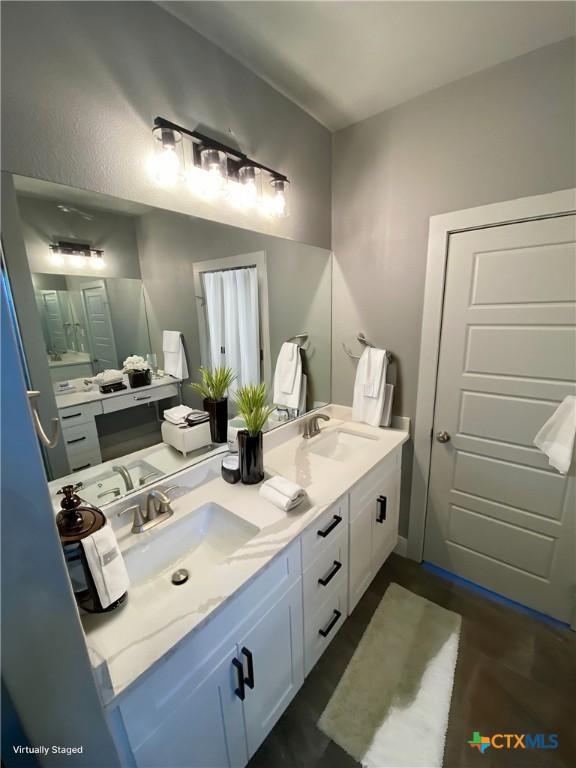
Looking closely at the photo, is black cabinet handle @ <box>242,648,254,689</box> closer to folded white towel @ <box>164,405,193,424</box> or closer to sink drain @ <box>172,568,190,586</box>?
sink drain @ <box>172,568,190,586</box>

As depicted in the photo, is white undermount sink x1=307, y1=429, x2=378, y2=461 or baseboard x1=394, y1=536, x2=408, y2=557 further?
baseboard x1=394, y1=536, x2=408, y2=557

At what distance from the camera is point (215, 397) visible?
4.52 feet

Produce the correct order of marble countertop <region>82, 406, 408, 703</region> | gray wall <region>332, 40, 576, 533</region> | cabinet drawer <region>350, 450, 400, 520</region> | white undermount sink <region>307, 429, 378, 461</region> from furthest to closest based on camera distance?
white undermount sink <region>307, 429, 378, 461</region> < cabinet drawer <region>350, 450, 400, 520</region> < gray wall <region>332, 40, 576, 533</region> < marble countertop <region>82, 406, 408, 703</region>

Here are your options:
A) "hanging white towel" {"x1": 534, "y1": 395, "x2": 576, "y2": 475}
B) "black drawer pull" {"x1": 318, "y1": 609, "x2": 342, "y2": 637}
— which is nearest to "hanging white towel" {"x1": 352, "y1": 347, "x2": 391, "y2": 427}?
"hanging white towel" {"x1": 534, "y1": 395, "x2": 576, "y2": 475}

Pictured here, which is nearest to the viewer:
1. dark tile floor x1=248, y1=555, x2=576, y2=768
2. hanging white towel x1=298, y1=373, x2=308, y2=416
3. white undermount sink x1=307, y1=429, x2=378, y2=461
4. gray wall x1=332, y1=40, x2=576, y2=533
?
dark tile floor x1=248, y1=555, x2=576, y2=768

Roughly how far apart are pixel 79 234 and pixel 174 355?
19.9 inches

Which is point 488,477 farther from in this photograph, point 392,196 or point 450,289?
point 392,196

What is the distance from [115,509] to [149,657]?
1.66 feet

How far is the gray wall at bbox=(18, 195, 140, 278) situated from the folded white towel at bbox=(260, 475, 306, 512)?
936 millimetres

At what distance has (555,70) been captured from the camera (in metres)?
1.20

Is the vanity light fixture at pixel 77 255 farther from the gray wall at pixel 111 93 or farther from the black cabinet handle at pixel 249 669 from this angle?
the black cabinet handle at pixel 249 669

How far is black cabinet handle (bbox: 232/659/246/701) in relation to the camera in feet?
2.79

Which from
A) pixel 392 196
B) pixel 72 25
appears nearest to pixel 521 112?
pixel 392 196

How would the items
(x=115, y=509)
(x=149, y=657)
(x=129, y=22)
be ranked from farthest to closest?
(x=115, y=509) < (x=129, y=22) < (x=149, y=657)
